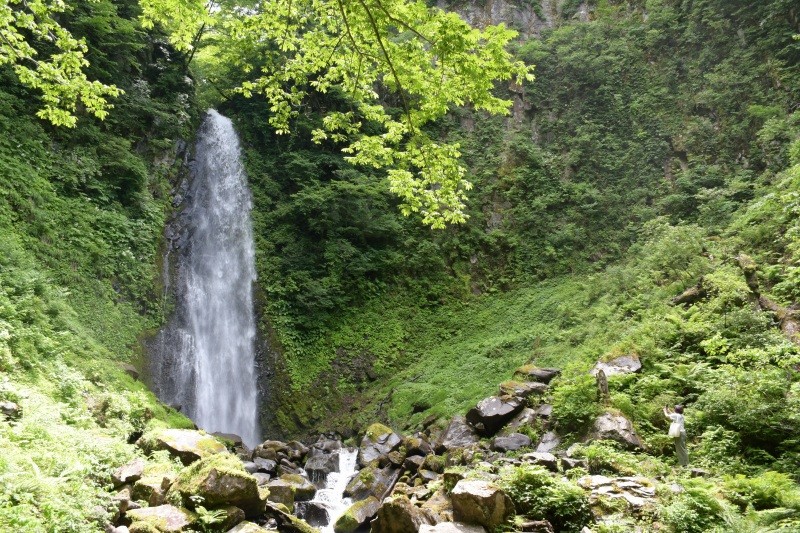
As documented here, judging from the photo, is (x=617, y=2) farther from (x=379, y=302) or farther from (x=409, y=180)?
(x=409, y=180)

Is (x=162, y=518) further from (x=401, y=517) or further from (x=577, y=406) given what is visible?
(x=577, y=406)

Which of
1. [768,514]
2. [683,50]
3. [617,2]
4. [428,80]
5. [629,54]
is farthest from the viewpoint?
[617,2]

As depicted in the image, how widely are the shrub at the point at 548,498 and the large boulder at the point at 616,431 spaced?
1.98 m

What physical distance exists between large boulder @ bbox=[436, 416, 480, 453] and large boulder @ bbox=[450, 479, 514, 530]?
13.0 ft

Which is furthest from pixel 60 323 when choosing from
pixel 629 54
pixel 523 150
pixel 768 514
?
pixel 629 54

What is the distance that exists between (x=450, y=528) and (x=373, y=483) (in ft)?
16.9

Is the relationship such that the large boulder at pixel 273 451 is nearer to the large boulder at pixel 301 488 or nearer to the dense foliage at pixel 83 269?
the large boulder at pixel 301 488

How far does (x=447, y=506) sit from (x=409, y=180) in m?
4.09

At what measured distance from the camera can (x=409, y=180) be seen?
20.8 ft

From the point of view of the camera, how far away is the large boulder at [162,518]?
Result: 17.0ft

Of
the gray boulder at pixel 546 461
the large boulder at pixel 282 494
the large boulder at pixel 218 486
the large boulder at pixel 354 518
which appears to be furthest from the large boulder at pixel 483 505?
the large boulder at pixel 282 494

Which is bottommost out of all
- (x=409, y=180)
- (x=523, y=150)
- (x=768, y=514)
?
(x=768, y=514)

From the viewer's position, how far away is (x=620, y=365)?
9031 mm

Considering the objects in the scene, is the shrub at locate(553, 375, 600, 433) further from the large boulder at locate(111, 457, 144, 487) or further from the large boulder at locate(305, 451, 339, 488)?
the large boulder at locate(111, 457, 144, 487)
